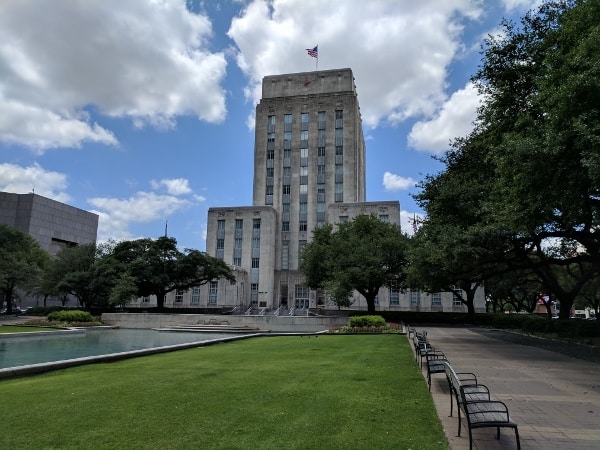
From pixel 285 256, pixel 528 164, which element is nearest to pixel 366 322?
pixel 528 164

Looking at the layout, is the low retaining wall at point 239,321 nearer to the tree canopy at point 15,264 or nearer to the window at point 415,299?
the tree canopy at point 15,264

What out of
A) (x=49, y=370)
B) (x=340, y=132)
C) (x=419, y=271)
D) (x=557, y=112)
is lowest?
(x=49, y=370)

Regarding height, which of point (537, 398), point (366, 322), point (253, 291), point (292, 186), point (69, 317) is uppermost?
point (292, 186)

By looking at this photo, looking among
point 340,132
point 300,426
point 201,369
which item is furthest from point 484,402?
point 340,132

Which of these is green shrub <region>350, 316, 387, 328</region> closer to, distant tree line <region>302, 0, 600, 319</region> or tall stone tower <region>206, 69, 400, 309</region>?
distant tree line <region>302, 0, 600, 319</region>

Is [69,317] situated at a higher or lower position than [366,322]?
lower

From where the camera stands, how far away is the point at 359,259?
45.0 metres

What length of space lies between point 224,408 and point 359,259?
3777 centimetres

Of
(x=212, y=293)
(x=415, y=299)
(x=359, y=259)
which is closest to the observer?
(x=359, y=259)

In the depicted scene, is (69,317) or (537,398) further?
(69,317)

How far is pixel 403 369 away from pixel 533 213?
8168 mm

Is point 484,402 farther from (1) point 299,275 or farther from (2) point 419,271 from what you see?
(1) point 299,275

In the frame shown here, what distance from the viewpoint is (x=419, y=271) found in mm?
29625

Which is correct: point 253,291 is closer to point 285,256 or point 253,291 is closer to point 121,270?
point 285,256
